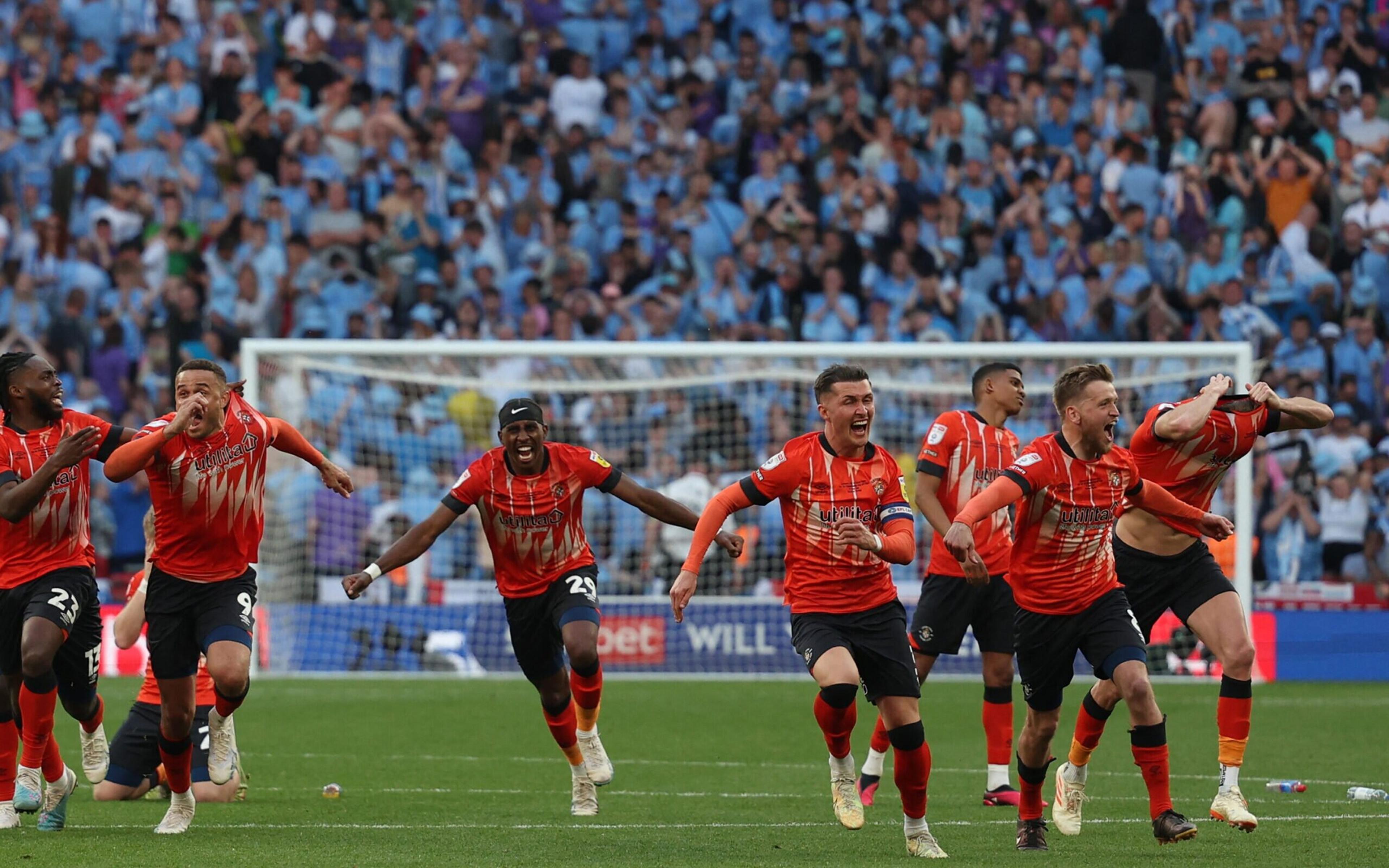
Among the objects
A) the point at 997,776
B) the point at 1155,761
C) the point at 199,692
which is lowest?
the point at 997,776

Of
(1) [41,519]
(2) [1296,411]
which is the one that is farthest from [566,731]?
(2) [1296,411]

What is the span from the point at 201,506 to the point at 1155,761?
5.32m

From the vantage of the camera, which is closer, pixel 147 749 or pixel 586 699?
pixel 586 699

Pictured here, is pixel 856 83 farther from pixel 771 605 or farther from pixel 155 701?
pixel 155 701

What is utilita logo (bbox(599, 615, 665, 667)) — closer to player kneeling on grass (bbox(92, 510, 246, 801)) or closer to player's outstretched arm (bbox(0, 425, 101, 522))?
player kneeling on grass (bbox(92, 510, 246, 801))

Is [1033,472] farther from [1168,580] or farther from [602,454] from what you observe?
[602,454]

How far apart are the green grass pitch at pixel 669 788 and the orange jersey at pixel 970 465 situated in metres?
1.63

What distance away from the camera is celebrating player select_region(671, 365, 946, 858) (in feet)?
29.9

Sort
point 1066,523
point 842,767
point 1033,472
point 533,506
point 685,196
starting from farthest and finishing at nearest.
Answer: point 685,196, point 533,506, point 842,767, point 1066,523, point 1033,472

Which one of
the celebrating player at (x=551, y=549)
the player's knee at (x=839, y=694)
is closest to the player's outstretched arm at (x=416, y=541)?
the celebrating player at (x=551, y=549)

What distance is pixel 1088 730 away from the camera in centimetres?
964

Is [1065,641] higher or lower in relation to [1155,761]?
higher

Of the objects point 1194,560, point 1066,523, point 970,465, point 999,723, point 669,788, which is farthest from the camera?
point 669,788

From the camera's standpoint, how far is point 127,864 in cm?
838
